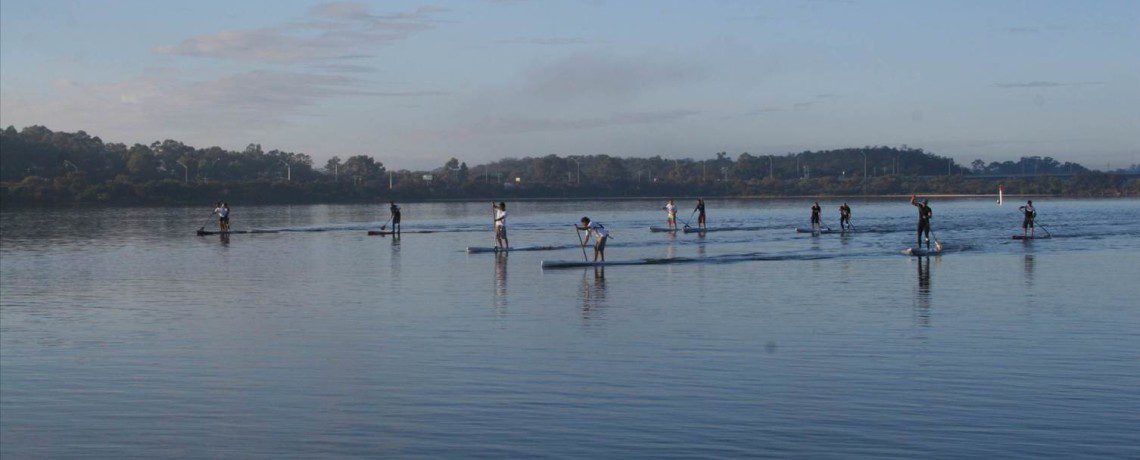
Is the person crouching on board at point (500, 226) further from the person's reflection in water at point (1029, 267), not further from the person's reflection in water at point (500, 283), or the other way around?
the person's reflection in water at point (1029, 267)

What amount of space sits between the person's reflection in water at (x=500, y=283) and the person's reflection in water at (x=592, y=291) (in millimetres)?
1713

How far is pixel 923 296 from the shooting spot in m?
25.6

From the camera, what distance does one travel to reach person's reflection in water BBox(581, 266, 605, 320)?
937 inches

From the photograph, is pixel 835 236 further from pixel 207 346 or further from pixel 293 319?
pixel 207 346

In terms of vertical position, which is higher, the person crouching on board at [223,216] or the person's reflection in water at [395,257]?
the person crouching on board at [223,216]

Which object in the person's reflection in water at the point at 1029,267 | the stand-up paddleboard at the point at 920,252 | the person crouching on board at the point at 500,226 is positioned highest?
the person crouching on board at the point at 500,226

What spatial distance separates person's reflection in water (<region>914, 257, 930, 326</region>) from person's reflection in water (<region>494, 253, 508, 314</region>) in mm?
8113

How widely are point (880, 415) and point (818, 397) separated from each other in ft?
3.67

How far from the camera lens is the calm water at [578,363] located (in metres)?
12.4

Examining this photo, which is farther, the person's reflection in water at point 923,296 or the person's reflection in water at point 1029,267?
the person's reflection in water at point 1029,267

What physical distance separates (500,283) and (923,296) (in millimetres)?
10557

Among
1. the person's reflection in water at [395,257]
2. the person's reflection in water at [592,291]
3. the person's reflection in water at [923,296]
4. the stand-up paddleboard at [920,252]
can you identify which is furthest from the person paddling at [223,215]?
the person's reflection in water at [923,296]

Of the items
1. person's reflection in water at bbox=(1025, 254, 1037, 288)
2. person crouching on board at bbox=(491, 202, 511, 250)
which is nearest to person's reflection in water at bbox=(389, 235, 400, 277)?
person crouching on board at bbox=(491, 202, 511, 250)

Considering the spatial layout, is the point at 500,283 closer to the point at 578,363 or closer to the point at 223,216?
the point at 578,363
